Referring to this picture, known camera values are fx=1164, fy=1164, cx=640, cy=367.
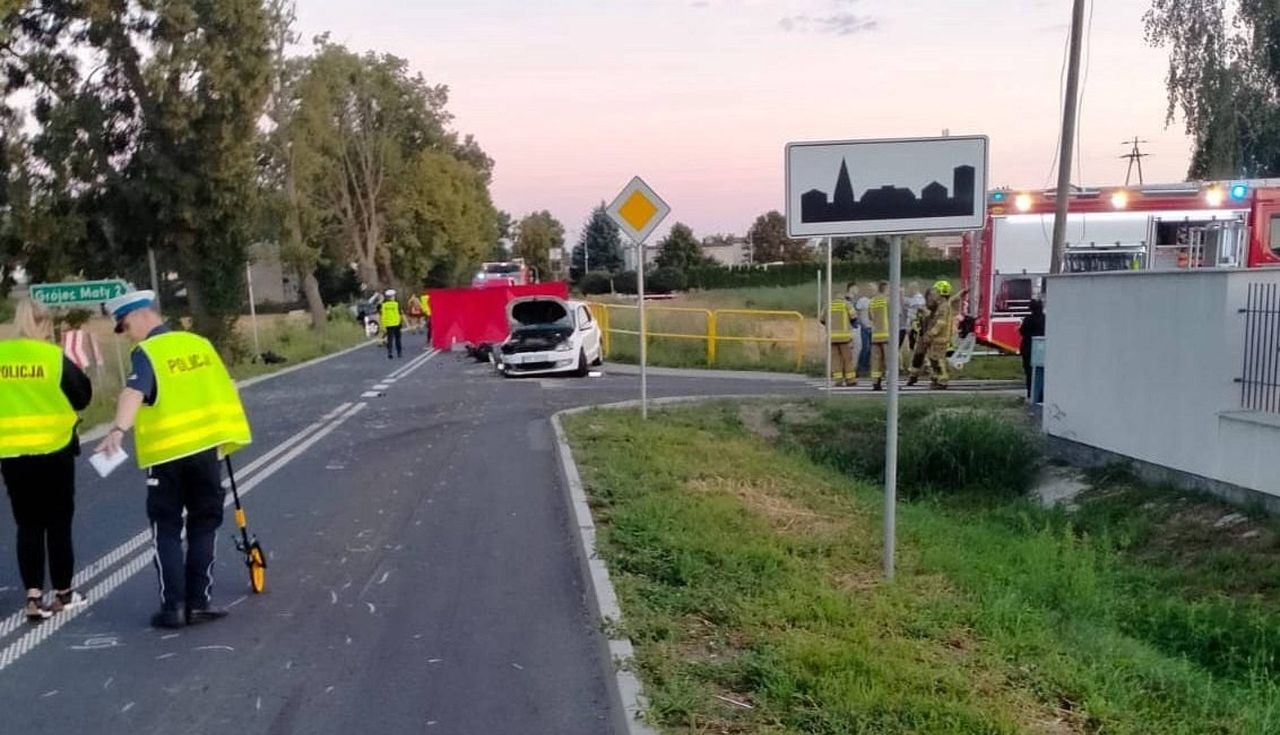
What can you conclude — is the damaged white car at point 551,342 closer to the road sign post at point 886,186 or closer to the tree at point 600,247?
the road sign post at point 886,186

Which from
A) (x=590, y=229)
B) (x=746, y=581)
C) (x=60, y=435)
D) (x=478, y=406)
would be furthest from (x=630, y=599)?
(x=590, y=229)

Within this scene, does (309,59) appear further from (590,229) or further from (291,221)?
(590,229)

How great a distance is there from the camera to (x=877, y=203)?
21.3 feet

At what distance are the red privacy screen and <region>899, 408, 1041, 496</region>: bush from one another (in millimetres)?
15659

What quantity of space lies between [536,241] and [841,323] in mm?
92847

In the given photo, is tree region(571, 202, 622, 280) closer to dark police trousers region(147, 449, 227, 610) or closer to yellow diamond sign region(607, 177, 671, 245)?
yellow diamond sign region(607, 177, 671, 245)

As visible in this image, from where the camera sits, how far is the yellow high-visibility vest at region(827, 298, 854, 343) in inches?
824

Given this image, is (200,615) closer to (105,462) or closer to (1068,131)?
(105,462)

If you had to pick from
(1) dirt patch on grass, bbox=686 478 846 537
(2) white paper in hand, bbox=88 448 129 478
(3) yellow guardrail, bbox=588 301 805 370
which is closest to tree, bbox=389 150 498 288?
(3) yellow guardrail, bbox=588 301 805 370

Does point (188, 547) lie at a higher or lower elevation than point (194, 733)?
higher

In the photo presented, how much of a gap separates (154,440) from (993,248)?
1816 cm

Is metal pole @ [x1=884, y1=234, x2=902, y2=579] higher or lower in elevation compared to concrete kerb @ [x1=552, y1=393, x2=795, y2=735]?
higher

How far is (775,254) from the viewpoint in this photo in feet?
381

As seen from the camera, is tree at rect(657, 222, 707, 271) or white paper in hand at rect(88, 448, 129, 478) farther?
tree at rect(657, 222, 707, 271)
